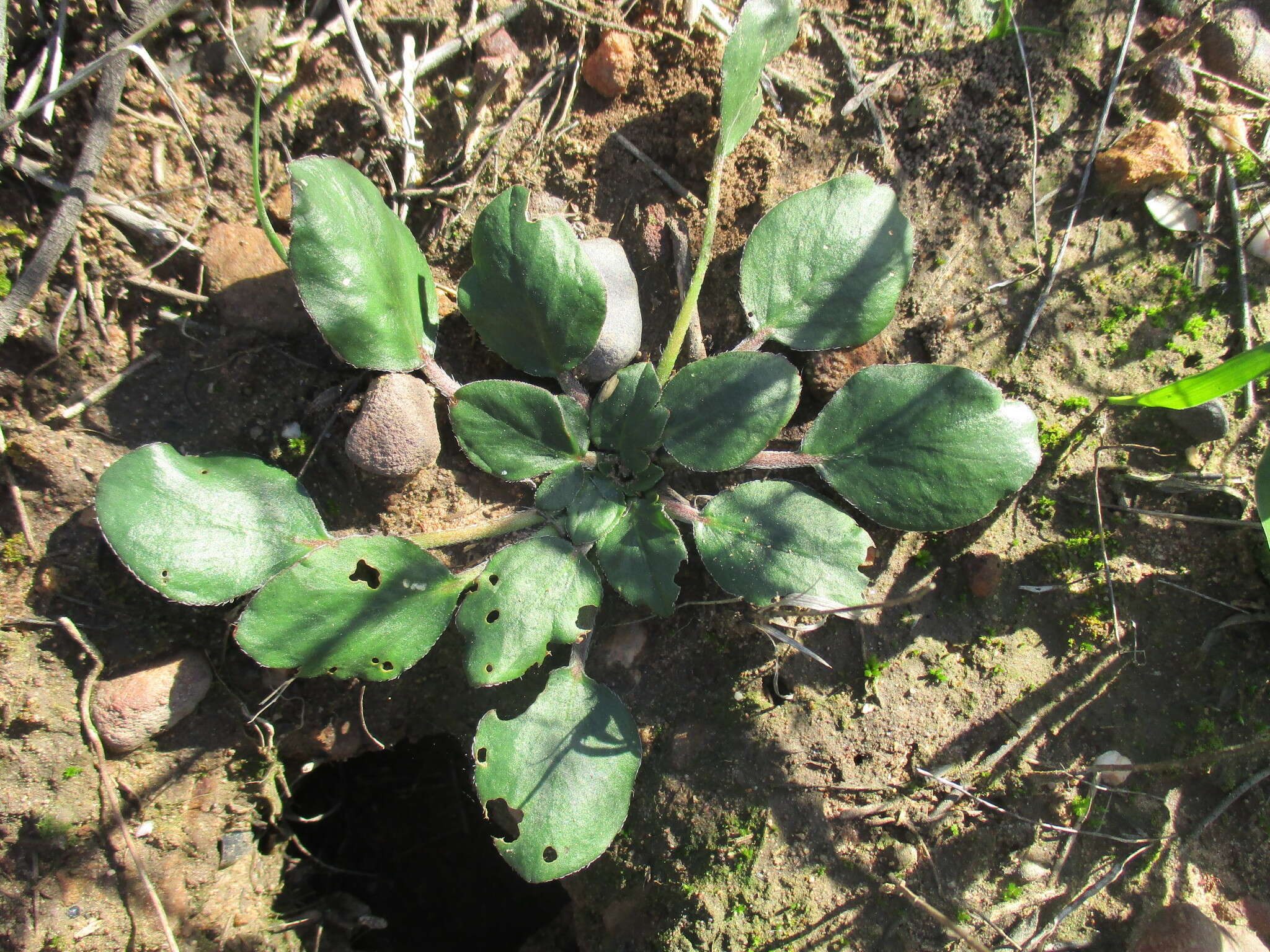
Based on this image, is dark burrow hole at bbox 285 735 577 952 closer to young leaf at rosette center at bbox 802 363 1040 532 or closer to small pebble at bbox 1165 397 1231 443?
young leaf at rosette center at bbox 802 363 1040 532

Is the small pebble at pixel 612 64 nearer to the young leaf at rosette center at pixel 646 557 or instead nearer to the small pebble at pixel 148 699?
the young leaf at rosette center at pixel 646 557

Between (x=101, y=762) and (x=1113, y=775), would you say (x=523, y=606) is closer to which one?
(x=101, y=762)

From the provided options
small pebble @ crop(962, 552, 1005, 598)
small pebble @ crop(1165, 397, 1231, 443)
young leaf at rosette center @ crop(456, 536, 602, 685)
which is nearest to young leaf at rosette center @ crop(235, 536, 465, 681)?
young leaf at rosette center @ crop(456, 536, 602, 685)

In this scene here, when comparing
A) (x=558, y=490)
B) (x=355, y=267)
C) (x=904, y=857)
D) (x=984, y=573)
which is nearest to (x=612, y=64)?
(x=355, y=267)

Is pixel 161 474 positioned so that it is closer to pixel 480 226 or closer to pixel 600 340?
pixel 480 226

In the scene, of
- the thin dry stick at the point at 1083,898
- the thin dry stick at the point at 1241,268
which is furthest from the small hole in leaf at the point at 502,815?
the thin dry stick at the point at 1241,268
